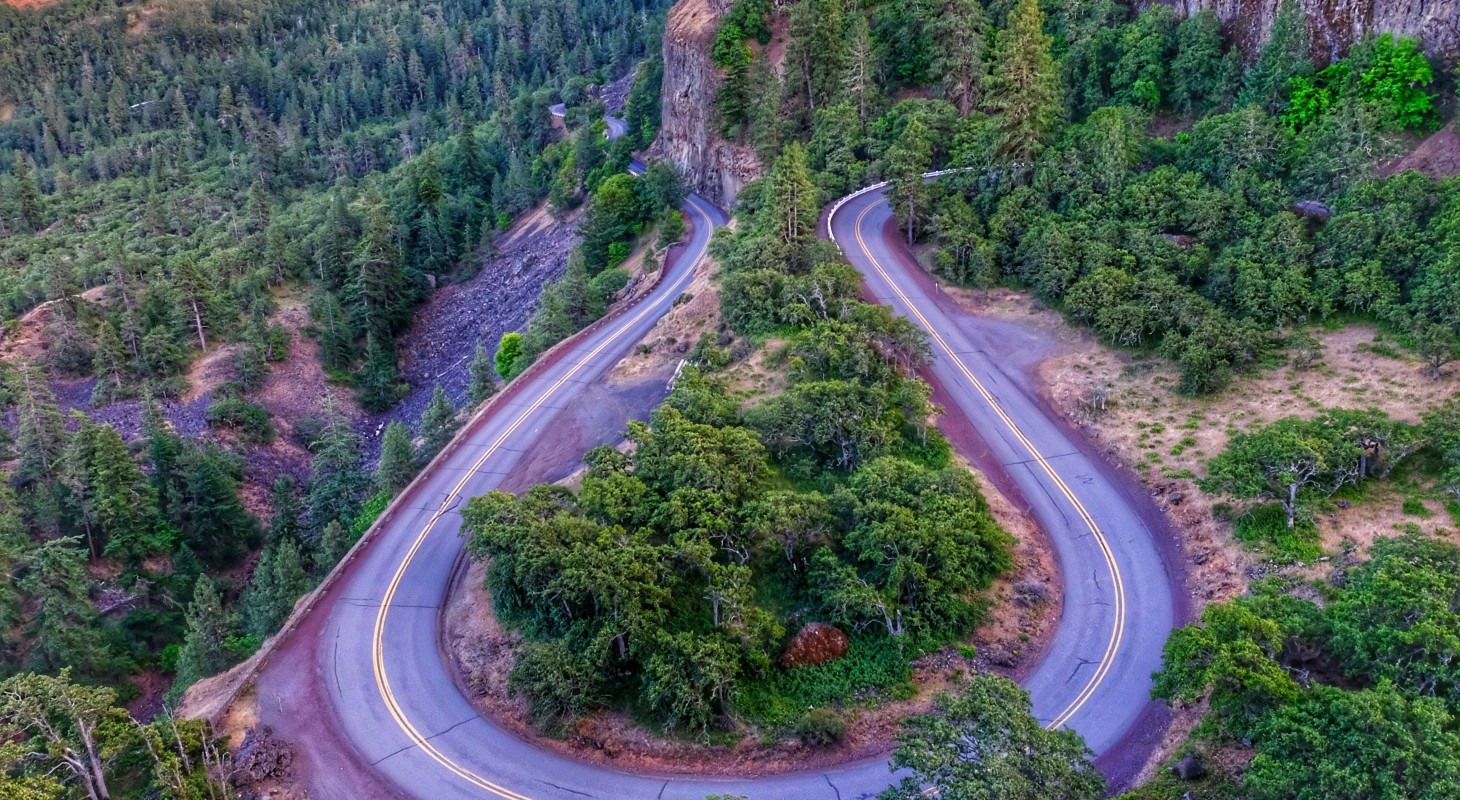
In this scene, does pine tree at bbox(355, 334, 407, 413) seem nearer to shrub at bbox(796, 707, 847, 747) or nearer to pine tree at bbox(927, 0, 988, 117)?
pine tree at bbox(927, 0, 988, 117)

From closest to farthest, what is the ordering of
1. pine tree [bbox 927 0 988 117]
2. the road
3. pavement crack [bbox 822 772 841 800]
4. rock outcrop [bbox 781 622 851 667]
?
1. pavement crack [bbox 822 772 841 800]
2. the road
3. rock outcrop [bbox 781 622 851 667]
4. pine tree [bbox 927 0 988 117]

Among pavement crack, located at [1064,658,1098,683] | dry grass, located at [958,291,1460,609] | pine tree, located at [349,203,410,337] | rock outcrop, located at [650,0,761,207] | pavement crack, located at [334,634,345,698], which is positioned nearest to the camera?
pavement crack, located at [1064,658,1098,683]

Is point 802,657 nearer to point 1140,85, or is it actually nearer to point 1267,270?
point 1267,270

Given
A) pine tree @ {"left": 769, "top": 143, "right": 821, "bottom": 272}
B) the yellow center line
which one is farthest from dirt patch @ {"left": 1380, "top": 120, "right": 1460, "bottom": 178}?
pine tree @ {"left": 769, "top": 143, "right": 821, "bottom": 272}

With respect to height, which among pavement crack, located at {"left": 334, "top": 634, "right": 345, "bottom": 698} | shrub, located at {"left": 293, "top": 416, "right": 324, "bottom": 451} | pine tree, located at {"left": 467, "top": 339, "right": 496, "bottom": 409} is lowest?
shrub, located at {"left": 293, "top": 416, "right": 324, "bottom": 451}

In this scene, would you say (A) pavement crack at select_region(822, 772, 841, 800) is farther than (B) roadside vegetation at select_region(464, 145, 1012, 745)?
No

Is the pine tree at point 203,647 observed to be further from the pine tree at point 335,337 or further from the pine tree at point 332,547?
the pine tree at point 335,337

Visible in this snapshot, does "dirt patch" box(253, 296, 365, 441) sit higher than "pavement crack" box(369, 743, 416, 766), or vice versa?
"pavement crack" box(369, 743, 416, 766)
